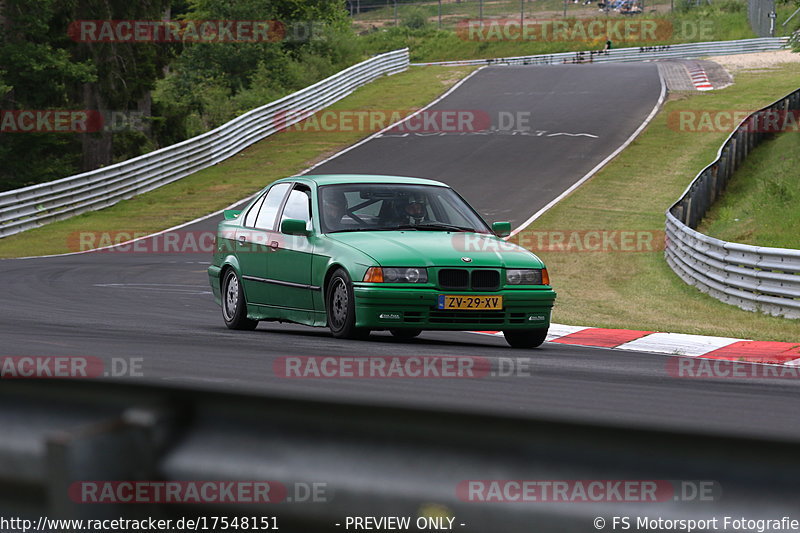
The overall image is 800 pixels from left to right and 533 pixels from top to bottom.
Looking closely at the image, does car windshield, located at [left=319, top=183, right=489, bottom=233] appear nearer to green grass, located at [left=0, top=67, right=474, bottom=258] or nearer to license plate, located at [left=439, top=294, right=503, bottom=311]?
license plate, located at [left=439, top=294, right=503, bottom=311]

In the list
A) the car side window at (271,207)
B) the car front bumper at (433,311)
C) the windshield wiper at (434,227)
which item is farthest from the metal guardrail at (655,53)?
the car front bumper at (433,311)

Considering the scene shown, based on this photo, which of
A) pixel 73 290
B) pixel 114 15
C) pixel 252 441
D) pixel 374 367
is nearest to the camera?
pixel 252 441

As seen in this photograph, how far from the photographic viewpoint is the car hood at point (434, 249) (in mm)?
9477

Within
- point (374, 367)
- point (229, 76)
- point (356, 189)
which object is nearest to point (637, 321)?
point (356, 189)

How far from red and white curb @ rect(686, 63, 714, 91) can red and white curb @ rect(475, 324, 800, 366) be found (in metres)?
37.2

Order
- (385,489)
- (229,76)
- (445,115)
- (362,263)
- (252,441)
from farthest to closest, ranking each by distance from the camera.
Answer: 1. (229,76)
2. (445,115)
3. (362,263)
4. (252,441)
5. (385,489)

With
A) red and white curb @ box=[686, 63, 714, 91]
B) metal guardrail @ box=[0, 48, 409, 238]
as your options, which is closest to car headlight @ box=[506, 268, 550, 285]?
metal guardrail @ box=[0, 48, 409, 238]

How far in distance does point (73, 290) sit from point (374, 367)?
32.2 ft

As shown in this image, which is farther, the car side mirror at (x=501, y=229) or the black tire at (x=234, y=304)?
the black tire at (x=234, y=304)

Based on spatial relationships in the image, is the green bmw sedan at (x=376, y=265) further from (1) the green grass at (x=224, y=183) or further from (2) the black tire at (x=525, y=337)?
(1) the green grass at (x=224, y=183)

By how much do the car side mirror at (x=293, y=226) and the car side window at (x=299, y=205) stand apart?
34 centimetres

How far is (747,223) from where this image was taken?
904 inches

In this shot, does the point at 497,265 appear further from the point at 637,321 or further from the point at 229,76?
the point at 229,76

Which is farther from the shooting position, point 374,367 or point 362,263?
point 362,263
